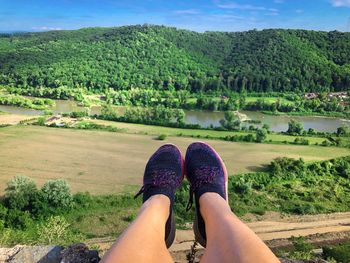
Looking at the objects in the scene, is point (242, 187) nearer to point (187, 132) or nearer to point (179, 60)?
point (187, 132)

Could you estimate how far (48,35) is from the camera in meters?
86.0

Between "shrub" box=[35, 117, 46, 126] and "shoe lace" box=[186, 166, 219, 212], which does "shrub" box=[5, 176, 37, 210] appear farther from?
"shrub" box=[35, 117, 46, 126]

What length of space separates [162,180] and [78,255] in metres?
1.32

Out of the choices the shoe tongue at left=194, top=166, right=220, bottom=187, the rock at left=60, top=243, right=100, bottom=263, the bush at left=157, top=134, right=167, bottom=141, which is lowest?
the bush at left=157, top=134, right=167, bottom=141

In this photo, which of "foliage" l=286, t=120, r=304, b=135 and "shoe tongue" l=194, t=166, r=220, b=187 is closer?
"shoe tongue" l=194, t=166, r=220, b=187

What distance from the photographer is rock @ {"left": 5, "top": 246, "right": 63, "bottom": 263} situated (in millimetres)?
4238

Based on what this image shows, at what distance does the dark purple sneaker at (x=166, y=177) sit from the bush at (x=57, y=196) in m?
11.9

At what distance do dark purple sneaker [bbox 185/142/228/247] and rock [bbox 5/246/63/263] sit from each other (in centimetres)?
165

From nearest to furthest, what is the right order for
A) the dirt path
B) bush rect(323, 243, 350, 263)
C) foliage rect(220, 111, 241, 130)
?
bush rect(323, 243, 350, 263) → the dirt path → foliage rect(220, 111, 241, 130)

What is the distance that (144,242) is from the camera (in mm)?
2391

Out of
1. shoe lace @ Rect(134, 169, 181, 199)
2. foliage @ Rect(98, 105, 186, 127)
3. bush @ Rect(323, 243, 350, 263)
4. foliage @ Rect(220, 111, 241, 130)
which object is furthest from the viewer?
foliage @ Rect(98, 105, 186, 127)

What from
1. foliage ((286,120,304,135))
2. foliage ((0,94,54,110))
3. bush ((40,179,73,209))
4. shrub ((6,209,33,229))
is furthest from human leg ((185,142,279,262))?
foliage ((0,94,54,110))

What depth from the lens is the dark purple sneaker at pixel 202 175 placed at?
3564 mm

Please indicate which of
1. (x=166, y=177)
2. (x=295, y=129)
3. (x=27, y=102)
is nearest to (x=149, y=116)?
(x=295, y=129)
